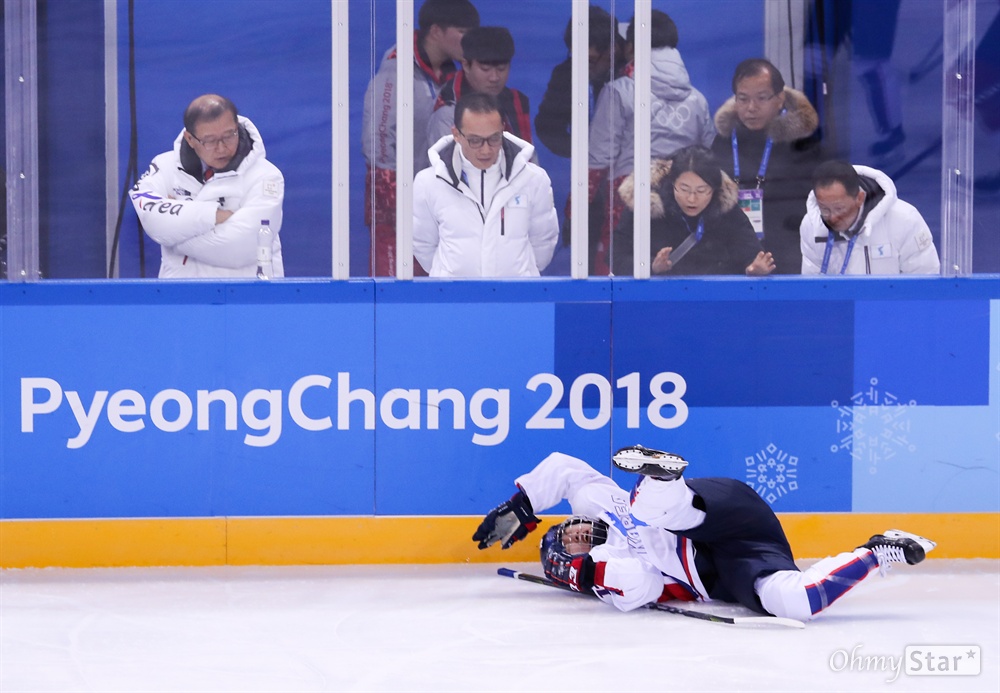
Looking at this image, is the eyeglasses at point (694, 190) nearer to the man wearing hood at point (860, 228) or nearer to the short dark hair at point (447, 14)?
the man wearing hood at point (860, 228)

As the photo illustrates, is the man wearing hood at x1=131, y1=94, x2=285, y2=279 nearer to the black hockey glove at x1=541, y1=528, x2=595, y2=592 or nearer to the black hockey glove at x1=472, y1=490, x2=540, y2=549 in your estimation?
the black hockey glove at x1=472, y1=490, x2=540, y2=549

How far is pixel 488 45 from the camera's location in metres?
5.21

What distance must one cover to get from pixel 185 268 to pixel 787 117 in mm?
2599

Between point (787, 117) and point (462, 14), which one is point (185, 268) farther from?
point (787, 117)

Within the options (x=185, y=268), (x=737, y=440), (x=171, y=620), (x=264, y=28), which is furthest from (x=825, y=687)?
(x=264, y=28)

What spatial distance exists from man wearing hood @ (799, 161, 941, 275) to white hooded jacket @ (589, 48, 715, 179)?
55 centimetres

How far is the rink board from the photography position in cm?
513

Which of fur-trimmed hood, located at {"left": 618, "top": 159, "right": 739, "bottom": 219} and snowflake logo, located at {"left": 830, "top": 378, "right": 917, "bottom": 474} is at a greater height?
fur-trimmed hood, located at {"left": 618, "top": 159, "right": 739, "bottom": 219}

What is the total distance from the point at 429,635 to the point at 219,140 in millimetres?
2324

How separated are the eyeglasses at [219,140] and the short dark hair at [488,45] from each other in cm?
102

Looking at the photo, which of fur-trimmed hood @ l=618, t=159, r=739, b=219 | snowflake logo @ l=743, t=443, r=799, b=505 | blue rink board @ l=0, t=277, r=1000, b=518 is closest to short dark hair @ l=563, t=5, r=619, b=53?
fur-trimmed hood @ l=618, t=159, r=739, b=219

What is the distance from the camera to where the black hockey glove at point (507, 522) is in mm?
4878

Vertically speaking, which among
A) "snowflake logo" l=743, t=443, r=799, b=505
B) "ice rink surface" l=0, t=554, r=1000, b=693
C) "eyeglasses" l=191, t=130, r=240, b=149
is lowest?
"ice rink surface" l=0, t=554, r=1000, b=693

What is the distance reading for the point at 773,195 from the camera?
17.3ft
